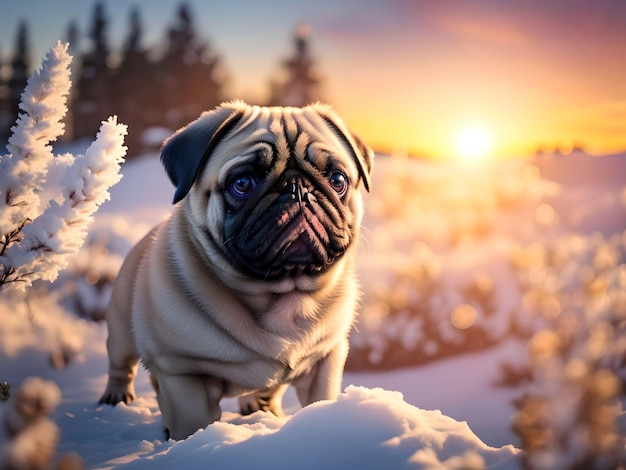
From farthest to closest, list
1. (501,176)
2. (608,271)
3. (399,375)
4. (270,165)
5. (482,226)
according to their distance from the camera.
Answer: (501,176) < (482,226) < (399,375) < (608,271) < (270,165)

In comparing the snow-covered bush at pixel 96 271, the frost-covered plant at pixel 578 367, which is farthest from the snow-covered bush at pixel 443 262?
the snow-covered bush at pixel 96 271

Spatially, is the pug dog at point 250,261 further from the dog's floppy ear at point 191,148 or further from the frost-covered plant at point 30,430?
the frost-covered plant at point 30,430

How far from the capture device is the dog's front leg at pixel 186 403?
8.75ft

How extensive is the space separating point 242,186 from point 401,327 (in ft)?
10.3

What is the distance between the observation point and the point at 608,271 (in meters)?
4.27

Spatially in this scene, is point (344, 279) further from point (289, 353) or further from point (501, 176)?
point (501, 176)

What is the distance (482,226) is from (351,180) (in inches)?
158

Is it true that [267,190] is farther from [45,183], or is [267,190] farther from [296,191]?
[45,183]

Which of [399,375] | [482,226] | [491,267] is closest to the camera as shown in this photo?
[399,375]

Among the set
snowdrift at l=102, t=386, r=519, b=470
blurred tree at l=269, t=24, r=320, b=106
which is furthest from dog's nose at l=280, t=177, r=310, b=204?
blurred tree at l=269, t=24, r=320, b=106

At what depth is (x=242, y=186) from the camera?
103 inches

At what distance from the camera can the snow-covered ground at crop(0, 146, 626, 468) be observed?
1.82 metres

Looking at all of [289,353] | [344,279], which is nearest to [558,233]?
[344,279]

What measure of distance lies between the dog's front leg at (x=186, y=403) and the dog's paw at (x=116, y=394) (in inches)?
26.7
